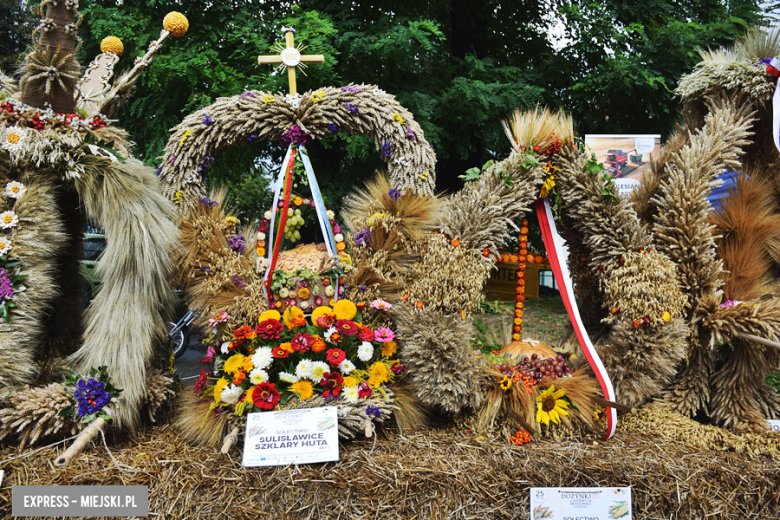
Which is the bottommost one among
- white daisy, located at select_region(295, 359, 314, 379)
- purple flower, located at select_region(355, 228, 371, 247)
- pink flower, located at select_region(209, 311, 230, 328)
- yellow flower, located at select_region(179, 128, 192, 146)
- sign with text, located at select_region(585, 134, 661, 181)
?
white daisy, located at select_region(295, 359, 314, 379)

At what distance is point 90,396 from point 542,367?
151cm

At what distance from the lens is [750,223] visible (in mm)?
1926

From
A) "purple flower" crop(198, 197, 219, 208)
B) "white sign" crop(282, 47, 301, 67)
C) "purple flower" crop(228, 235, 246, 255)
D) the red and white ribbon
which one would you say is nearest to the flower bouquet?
"purple flower" crop(228, 235, 246, 255)

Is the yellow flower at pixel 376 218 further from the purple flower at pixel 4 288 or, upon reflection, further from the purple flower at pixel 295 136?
the purple flower at pixel 4 288

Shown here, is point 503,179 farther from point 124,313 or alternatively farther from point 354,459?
point 124,313

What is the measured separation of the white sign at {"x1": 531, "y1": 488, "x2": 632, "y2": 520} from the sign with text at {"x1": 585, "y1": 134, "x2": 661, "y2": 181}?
128cm

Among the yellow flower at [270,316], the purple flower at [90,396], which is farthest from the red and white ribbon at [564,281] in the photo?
the purple flower at [90,396]

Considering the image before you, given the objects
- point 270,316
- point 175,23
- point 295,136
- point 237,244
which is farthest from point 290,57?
point 270,316

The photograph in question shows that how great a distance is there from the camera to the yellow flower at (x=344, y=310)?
5.81 feet

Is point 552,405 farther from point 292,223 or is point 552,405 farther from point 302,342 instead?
point 292,223

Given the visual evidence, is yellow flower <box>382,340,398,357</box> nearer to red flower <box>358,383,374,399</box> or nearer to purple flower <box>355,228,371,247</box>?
red flower <box>358,383,374,399</box>

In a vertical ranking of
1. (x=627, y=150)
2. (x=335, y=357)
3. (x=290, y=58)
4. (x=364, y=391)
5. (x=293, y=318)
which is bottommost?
(x=364, y=391)

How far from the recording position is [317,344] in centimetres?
169

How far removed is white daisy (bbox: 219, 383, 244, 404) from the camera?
1.60 metres
